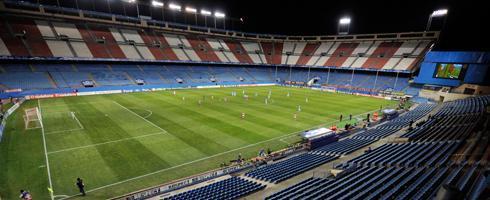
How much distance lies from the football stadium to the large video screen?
179mm

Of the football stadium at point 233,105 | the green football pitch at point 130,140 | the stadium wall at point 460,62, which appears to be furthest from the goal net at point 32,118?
the stadium wall at point 460,62

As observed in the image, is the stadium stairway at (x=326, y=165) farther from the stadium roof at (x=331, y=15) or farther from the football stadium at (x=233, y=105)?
the stadium roof at (x=331, y=15)

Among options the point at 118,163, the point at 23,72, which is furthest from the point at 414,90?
the point at 23,72

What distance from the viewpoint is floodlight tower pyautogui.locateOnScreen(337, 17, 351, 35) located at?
68713mm

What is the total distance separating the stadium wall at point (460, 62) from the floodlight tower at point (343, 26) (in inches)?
1113

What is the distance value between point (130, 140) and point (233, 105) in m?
17.7

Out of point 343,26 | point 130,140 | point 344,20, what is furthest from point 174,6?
point 130,140

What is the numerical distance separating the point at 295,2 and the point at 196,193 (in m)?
55.7

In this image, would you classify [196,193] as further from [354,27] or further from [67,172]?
[354,27]

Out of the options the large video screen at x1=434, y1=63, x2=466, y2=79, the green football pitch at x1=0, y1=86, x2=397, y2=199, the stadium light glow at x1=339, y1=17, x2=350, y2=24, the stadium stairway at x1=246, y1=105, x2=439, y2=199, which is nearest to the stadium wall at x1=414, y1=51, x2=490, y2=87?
the large video screen at x1=434, y1=63, x2=466, y2=79

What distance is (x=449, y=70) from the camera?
41906 millimetres

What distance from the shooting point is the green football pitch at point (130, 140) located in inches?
582

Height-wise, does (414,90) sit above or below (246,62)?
below

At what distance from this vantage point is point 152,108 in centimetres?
3253
